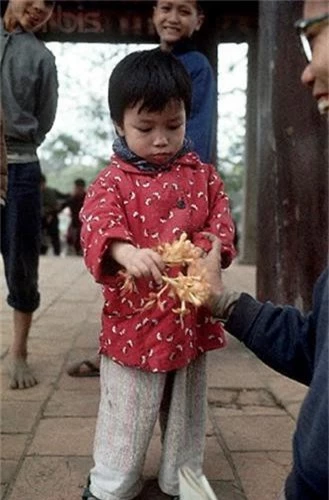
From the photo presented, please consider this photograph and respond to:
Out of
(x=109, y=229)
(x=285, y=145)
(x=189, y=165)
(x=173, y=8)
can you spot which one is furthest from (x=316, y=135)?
(x=109, y=229)

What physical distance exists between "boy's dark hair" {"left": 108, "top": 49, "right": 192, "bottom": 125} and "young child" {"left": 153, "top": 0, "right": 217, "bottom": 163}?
101 centimetres

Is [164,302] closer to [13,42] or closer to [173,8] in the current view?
[173,8]

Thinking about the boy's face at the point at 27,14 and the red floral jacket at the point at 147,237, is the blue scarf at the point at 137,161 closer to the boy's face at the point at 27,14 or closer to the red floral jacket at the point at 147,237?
the red floral jacket at the point at 147,237

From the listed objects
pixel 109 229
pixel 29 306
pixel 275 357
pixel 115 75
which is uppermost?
pixel 115 75

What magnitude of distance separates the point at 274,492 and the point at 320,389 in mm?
1171

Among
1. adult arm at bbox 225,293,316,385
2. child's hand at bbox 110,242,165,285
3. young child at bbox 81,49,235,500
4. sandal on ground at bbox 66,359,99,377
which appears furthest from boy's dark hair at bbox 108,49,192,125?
sandal on ground at bbox 66,359,99,377

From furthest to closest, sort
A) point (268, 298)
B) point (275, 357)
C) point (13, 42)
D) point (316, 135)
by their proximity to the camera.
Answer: point (268, 298) → point (316, 135) → point (13, 42) → point (275, 357)

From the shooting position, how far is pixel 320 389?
4.75ft

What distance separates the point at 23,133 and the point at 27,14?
527 mm

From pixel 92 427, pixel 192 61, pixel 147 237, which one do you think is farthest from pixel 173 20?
pixel 92 427

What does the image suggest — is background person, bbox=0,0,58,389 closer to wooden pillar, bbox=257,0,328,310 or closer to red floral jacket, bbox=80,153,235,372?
wooden pillar, bbox=257,0,328,310

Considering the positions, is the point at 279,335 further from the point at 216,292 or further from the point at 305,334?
the point at 216,292

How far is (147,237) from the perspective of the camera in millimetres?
2156

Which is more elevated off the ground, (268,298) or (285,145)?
(285,145)
